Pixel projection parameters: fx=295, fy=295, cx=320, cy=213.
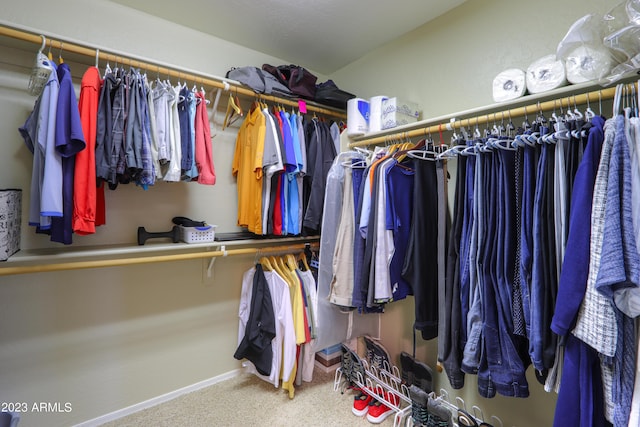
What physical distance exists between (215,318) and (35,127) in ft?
5.01

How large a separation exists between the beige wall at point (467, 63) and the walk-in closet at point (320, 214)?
0.04 ft

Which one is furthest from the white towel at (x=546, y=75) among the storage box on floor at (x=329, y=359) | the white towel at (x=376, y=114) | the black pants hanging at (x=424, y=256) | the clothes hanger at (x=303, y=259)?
the storage box on floor at (x=329, y=359)

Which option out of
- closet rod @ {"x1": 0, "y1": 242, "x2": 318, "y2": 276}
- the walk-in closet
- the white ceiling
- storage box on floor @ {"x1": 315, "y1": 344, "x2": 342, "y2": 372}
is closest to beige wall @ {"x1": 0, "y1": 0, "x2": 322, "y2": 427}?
the walk-in closet

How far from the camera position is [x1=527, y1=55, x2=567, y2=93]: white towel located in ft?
3.86

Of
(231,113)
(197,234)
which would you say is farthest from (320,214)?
(231,113)

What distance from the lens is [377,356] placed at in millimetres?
2023

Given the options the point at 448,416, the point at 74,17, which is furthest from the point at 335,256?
the point at 74,17

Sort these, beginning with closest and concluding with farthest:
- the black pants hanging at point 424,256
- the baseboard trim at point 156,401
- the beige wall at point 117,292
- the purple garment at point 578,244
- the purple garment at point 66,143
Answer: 1. the purple garment at point 578,244
2. the purple garment at point 66,143
3. the black pants hanging at point 424,256
4. the beige wall at point 117,292
5. the baseboard trim at point 156,401

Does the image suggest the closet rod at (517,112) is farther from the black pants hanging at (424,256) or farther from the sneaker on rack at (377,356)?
the sneaker on rack at (377,356)

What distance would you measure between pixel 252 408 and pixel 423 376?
3.57ft

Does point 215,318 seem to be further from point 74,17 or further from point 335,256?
point 74,17

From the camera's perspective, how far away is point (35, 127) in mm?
1314

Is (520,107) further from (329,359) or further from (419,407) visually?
(329,359)

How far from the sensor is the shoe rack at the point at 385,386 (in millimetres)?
1769
